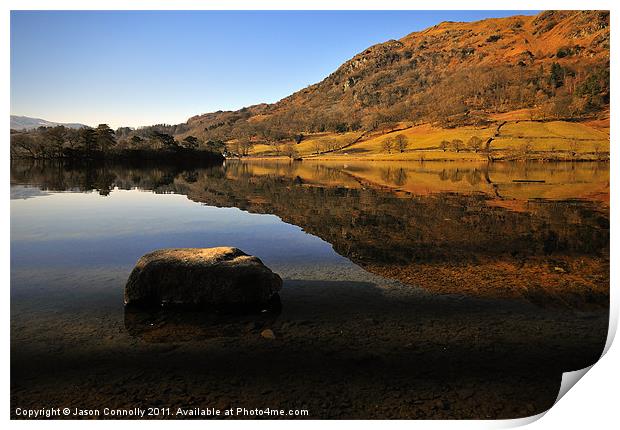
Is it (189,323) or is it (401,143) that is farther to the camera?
(401,143)

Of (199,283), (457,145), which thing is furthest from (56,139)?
(457,145)

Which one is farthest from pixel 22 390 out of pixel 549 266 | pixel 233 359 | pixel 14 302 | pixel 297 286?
pixel 549 266

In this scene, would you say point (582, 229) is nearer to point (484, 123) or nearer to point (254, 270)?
point (254, 270)

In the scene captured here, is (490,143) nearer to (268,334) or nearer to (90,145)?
(90,145)

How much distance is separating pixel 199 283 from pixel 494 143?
376ft

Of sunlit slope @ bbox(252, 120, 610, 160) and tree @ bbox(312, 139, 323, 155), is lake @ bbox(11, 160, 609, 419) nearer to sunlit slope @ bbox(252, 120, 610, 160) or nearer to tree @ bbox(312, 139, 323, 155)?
sunlit slope @ bbox(252, 120, 610, 160)

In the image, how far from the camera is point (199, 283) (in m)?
8.38

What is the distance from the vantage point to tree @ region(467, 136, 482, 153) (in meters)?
108

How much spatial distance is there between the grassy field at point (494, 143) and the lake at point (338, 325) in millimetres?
48833

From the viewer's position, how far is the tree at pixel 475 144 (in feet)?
356

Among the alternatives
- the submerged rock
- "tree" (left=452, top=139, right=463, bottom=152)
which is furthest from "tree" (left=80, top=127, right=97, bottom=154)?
"tree" (left=452, top=139, right=463, bottom=152)
